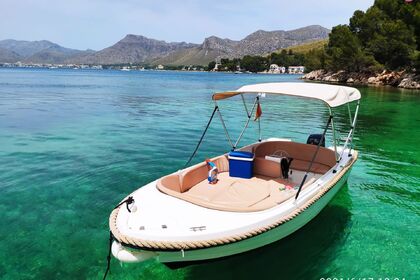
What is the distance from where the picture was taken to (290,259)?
7.65 m

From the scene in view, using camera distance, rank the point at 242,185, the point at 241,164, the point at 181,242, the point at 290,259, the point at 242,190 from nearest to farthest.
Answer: the point at 181,242 < the point at 290,259 < the point at 242,190 < the point at 242,185 < the point at 241,164

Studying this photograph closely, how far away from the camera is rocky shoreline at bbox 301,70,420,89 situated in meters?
61.5

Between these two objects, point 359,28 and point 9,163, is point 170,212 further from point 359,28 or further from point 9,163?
point 359,28

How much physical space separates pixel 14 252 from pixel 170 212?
4.13 m

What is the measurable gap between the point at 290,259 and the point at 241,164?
9.46ft

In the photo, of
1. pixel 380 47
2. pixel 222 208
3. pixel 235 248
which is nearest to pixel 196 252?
pixel 235 248

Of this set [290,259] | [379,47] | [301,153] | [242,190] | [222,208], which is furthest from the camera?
[379,47]

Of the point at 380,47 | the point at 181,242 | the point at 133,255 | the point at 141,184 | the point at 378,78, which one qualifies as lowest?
the point at 141,184

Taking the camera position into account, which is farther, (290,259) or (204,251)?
(290,259)

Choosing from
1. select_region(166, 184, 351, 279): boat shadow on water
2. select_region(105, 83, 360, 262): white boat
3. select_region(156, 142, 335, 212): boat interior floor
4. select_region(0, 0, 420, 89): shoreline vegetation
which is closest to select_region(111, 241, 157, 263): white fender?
select_region(105, 83, 360, 262): white boat

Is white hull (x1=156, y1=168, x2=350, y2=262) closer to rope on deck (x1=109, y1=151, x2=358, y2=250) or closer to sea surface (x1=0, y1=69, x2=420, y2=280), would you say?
rope on deck (x1=109, y1=151, x2=358, y2=250)

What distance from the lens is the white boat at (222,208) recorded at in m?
5.74

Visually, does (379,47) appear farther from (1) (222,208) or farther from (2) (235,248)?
(2) (235,248)

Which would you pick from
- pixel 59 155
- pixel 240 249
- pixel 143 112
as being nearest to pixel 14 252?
pixel 240 249
